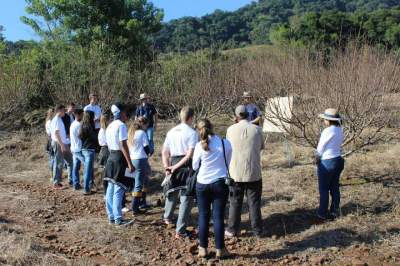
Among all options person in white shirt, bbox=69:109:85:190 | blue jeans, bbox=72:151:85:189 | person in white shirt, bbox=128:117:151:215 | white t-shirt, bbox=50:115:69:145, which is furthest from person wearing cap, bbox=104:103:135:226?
white t-shirt, bbox=50:115:69:145

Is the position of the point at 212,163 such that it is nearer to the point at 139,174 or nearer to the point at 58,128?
the point at 139,174

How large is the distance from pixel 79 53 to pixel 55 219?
1191 cm

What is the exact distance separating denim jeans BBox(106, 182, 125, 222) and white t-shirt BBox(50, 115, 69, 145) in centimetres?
264

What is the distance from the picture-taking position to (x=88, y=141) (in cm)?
832

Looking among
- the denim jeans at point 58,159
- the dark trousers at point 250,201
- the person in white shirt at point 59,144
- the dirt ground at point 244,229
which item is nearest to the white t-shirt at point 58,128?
the person in white shirt at point 59,144

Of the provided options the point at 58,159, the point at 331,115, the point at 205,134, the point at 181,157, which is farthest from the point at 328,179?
the point at 58,159

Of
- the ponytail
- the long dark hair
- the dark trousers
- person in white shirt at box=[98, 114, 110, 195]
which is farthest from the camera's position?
the long dark hair

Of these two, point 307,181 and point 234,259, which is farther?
point 307,181

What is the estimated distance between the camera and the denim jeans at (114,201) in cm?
654

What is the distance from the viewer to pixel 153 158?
11.8m

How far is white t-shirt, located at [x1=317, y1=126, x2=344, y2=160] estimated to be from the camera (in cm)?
639

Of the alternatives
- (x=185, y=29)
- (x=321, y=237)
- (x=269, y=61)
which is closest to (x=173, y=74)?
(x=269, y=61)

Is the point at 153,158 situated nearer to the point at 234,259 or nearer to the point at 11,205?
the point at 11,205

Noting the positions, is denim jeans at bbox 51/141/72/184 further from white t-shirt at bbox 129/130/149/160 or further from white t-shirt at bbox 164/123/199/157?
white t-shirt at bbox 164/123/199/157
